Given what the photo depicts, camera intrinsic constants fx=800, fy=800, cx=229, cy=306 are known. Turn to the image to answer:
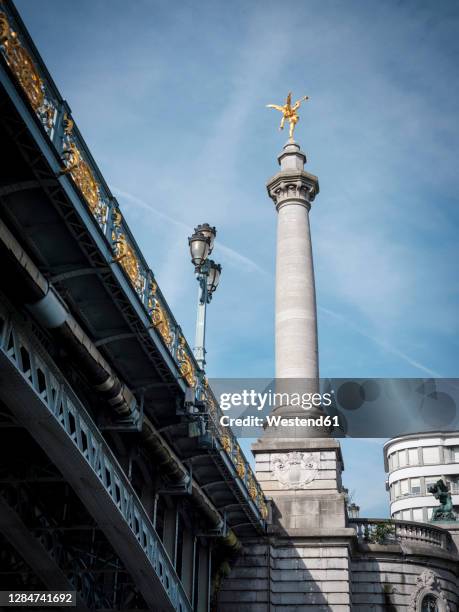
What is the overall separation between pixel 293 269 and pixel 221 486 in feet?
43.0

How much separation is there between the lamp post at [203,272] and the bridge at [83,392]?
1.04m

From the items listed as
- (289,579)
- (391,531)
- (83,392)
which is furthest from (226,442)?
(391,531)

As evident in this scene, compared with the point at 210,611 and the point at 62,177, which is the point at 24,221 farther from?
the point at 210,611

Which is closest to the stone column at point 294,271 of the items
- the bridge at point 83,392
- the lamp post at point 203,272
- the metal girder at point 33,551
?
the bridge at point 83,392

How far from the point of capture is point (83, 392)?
15.1 m

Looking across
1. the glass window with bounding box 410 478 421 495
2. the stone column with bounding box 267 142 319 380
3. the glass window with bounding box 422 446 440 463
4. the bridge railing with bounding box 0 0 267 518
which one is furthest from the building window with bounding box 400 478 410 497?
the bridge railing with bounding box 0 0 267 518

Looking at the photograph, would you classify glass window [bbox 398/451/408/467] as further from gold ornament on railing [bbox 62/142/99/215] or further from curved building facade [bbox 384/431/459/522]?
gold ornament on railing [bbox 62/142/99/215]

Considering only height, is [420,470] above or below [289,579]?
above

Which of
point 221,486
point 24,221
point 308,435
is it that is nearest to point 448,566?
point 308,435

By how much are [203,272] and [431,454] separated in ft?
221

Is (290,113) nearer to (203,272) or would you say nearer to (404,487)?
(203,272)

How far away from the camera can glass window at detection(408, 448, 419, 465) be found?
8228 cm

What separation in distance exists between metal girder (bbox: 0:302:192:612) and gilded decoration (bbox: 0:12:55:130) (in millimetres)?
2719

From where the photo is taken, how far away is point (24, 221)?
11344 mm
